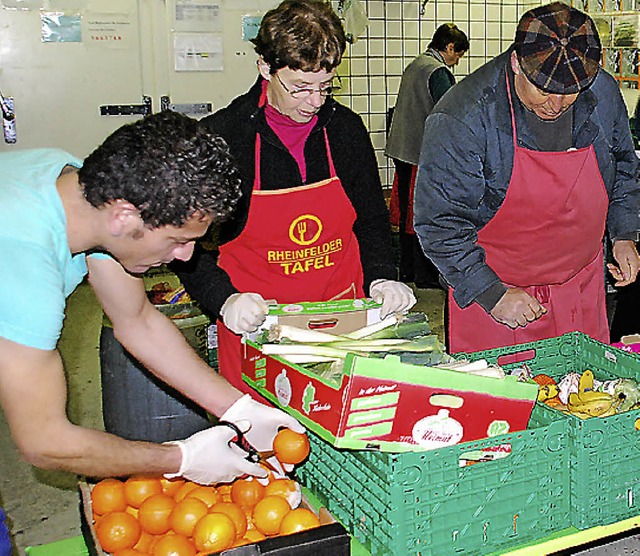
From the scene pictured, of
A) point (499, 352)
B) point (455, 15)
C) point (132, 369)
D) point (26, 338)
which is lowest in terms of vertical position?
point (132, 369)

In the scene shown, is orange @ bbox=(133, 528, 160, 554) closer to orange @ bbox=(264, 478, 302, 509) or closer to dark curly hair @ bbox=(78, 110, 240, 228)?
orange @ bbox=(264, 478, 302, 509)

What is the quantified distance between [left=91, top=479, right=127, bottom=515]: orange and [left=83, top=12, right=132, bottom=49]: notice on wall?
4639 millimetres

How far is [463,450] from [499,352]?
1.88 feet

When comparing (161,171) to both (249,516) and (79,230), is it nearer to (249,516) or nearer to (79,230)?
(79,230)

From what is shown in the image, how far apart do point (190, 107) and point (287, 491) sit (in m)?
4.73

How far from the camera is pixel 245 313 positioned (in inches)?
71.1

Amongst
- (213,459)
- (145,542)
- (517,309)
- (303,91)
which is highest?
(303,91)

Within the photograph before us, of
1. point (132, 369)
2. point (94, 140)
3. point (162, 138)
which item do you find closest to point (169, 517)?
point (162, 138)

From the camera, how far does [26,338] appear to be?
1.24 m

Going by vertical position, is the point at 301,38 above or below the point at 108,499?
above

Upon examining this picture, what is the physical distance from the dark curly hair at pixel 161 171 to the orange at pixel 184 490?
60 centimetres

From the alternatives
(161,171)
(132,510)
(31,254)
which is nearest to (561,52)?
(161,171)

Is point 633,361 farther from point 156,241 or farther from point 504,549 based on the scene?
point 156,241

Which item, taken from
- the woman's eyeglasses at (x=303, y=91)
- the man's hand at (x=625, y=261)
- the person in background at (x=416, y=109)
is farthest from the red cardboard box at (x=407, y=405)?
the person in background at (x=416, y=109)
